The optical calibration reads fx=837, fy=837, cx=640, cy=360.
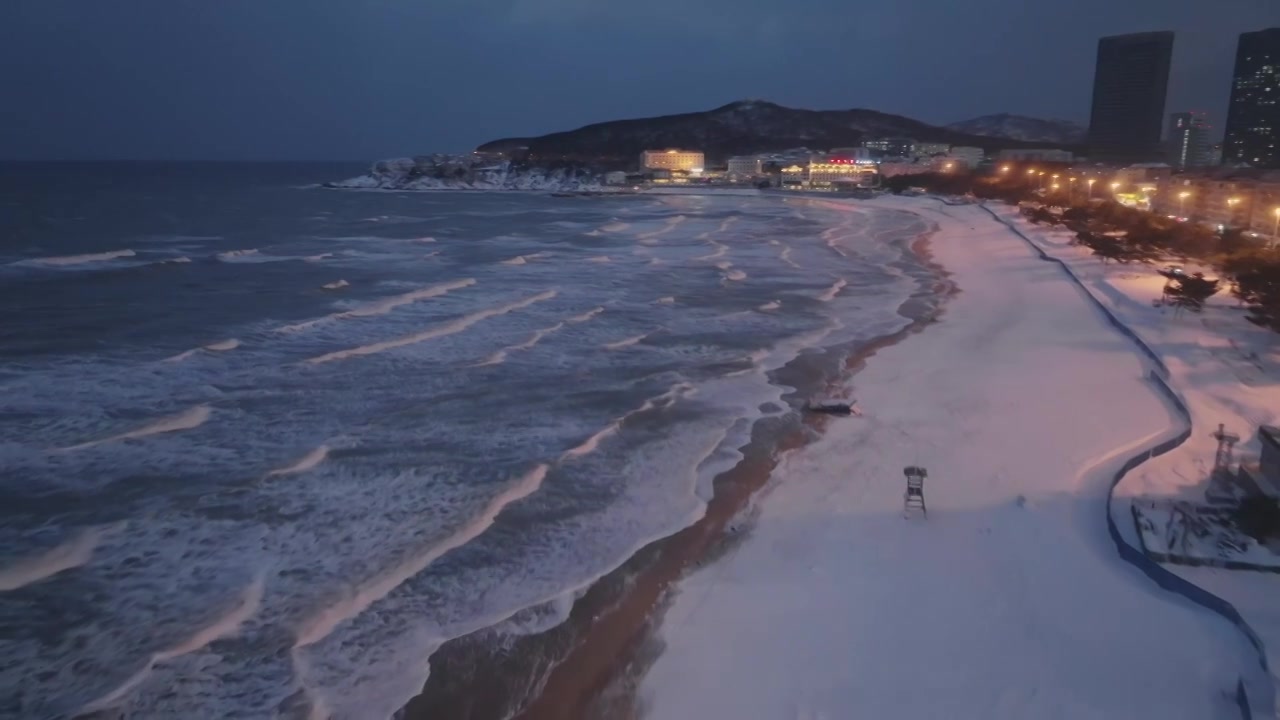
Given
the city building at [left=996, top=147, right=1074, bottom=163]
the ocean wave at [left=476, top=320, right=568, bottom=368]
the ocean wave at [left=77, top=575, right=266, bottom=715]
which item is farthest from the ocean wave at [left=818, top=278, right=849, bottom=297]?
the city building at [left=996, top=147, right=1074, bottom=163]

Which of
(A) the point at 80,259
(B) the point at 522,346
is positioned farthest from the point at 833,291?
(A) the point at 80,259

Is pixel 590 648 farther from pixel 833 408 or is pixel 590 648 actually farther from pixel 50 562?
pixel 833 408

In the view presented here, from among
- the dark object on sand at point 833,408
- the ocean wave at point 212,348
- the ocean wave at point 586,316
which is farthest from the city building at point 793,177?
the dark object on sand at point 833,408

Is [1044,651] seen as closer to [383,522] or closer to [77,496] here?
[383,522]

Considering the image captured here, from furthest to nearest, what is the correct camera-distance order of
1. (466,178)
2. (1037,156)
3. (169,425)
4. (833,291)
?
1. (466,178)
2. (1037,156)
3. (833,291)
4. (169,425)

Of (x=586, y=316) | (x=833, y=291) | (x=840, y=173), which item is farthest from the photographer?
(x=840, y=173)

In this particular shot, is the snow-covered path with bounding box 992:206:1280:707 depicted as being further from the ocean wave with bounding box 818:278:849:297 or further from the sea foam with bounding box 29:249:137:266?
the sea foam with bounding box 29:249:137:266
